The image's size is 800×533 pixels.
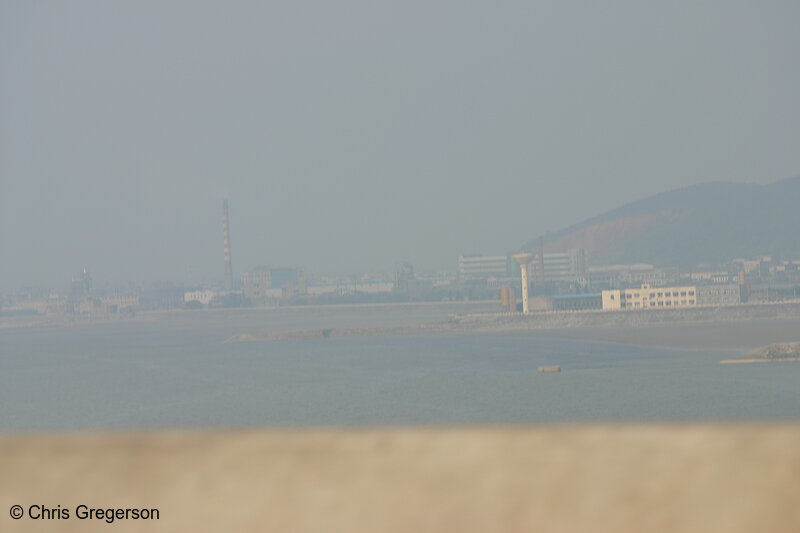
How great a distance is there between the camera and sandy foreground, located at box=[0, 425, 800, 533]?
353 mm

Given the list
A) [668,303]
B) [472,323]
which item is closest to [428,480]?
[668,303]

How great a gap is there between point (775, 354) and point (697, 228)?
1473 cm

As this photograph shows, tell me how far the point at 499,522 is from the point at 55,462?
193mm

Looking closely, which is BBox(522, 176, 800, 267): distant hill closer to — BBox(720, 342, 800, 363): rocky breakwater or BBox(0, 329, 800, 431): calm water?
BBox(0, 329, 800, 431): calm water

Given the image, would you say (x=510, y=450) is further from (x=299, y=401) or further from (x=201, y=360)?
(x=201, y=360)

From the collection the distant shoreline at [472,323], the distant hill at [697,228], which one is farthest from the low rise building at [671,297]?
the distant hill at [697,228]

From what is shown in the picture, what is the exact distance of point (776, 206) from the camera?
30062 millimetres

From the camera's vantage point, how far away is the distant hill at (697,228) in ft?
95.3

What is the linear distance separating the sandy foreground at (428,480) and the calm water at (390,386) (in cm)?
760

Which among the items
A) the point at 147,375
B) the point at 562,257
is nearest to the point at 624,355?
the point at 147,375

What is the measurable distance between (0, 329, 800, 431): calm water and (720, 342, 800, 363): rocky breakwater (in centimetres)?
39

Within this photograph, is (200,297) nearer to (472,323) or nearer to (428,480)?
(472,323)

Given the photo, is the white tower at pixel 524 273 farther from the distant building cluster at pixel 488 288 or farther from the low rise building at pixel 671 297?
the low rise building at pixel 671 297

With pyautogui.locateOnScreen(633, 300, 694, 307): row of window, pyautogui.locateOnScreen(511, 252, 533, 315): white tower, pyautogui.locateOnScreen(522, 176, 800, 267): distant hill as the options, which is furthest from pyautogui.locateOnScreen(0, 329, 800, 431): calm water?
pyautogui.locateOnScreen(522, 176, 800, 267): distant hill
